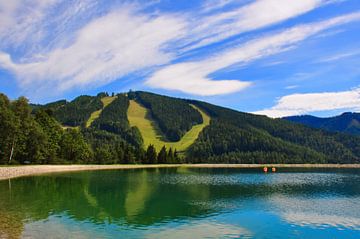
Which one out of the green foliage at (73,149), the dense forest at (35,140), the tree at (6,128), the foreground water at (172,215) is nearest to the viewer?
the foreground water at (172,215)

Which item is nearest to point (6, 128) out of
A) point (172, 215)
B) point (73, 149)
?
point (73, 149)

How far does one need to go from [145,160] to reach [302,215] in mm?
151499

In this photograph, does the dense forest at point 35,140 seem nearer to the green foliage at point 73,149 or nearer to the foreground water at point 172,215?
the green foliage at point 73,149

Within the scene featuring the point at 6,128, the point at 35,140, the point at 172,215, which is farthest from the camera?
the point at 35,140

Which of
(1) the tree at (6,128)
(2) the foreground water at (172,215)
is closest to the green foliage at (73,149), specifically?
→ (1) the tree at (6,128)

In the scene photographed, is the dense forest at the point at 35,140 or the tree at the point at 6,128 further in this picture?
the dense forest at the point at 35,140

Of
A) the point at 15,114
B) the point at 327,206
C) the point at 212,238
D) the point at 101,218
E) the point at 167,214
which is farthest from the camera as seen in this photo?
the point at 15,114

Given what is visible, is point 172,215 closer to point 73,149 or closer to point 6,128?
point 6,128

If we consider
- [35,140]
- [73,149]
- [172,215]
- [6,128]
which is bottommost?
[172,215]

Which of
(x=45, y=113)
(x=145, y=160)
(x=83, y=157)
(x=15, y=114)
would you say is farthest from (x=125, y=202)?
(x=145, y=160)

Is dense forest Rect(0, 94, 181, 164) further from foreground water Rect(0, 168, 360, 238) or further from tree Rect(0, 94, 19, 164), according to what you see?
foreground water Rect(0, 168, 360, 238)

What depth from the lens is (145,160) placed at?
190 m

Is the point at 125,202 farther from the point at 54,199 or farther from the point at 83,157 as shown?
the point at 83,157

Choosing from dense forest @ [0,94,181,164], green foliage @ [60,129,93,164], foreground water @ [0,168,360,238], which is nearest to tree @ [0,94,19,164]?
dense forest @ [0,94,181,164]
